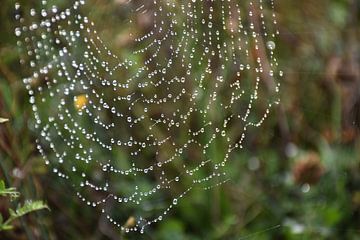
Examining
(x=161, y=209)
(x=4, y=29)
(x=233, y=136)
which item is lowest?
(x=161, y=209)

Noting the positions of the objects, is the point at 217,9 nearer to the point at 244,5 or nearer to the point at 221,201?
the point at 244,5

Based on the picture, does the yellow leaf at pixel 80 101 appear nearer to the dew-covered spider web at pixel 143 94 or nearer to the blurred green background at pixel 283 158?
the dew-covered spider web at pixel 143 94

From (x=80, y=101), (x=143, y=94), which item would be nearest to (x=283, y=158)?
(x=143, y=94)

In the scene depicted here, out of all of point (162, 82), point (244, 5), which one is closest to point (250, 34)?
point (244, 5)

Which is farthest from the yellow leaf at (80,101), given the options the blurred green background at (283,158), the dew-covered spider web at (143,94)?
the blurred green background at (283,158)

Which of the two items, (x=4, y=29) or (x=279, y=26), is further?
(x=279, y=26)

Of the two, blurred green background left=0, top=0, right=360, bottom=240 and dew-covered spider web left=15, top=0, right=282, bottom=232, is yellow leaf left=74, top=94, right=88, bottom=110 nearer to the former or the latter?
dew-covered spider web left=15, top=0, right=282, bottom=232
